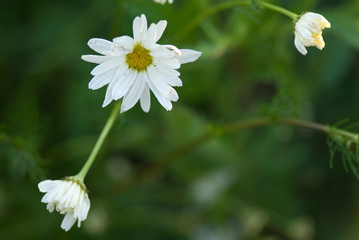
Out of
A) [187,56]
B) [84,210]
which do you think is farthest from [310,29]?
[84,210]

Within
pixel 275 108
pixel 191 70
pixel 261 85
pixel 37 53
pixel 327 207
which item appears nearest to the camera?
pixel 275 108

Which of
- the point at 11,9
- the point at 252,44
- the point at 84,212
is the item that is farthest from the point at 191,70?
the point at 11,9

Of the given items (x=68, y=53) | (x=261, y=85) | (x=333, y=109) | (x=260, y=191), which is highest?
(x=261, y=85)

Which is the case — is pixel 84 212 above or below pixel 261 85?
below

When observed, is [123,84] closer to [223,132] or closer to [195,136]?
[223,132]

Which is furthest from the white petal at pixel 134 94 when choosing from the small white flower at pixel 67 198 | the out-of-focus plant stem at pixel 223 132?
the out-of-focus plant stem at pixel 223 132

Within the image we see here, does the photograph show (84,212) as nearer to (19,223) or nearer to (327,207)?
(19,223)

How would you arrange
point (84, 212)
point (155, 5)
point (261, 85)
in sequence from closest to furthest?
point (84, 212), point (155, 5), point (261, 85)

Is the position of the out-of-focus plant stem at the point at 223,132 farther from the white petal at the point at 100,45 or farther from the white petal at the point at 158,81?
the white petal at the point at 100,45
